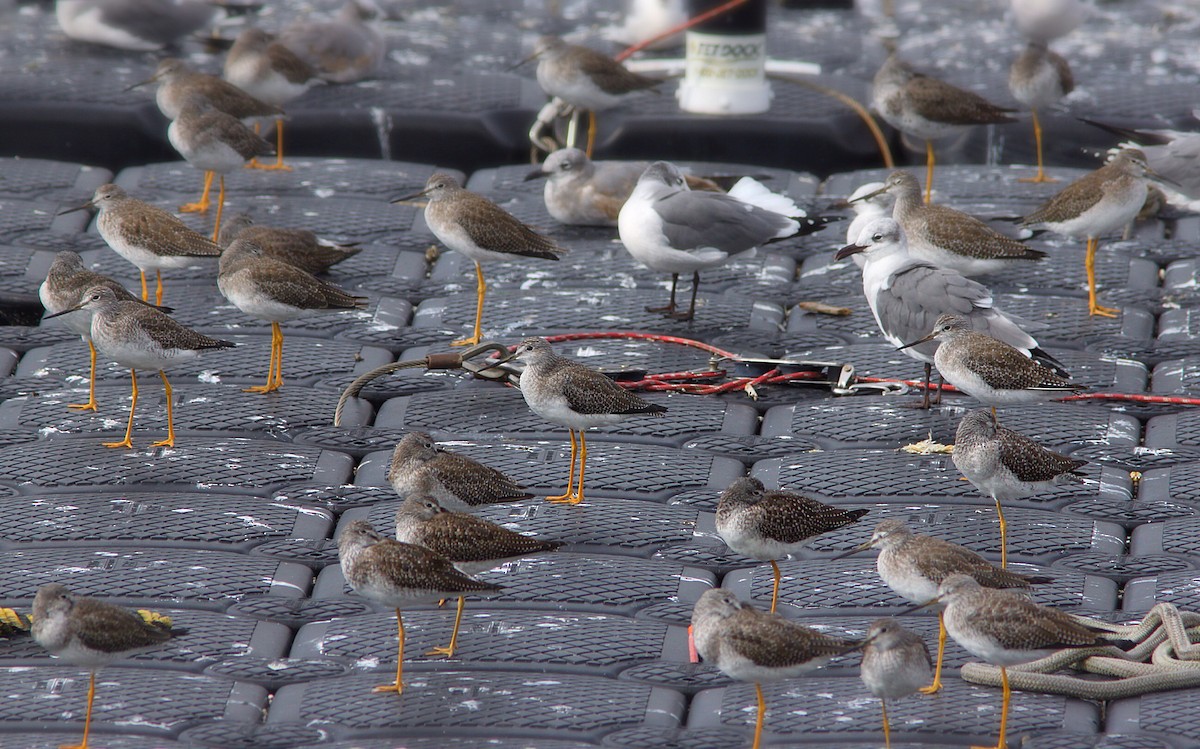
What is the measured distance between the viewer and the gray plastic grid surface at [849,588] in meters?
5.27

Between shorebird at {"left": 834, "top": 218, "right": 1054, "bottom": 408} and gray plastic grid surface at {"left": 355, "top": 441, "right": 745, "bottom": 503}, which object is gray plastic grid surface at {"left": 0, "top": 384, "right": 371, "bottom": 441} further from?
shorebird at {"left": 834, "top": 218, "right": 1054, "bottom": 408}

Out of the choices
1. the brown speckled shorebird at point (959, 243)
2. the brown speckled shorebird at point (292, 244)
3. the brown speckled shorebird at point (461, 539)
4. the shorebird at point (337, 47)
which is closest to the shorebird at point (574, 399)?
the brown speckled shorebird at point (461, 539)

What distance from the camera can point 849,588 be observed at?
5375 mm

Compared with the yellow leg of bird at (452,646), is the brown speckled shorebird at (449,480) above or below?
above

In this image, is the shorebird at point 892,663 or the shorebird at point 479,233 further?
the shorebird at point 479,233

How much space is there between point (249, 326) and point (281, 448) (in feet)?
4.85

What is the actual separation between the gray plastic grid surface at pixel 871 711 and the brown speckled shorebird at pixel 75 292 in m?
3.18

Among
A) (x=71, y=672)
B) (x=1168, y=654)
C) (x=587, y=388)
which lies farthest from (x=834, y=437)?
(x=71, y=672)

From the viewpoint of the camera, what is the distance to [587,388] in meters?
6.06

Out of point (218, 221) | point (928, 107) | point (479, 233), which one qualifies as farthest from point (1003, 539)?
→ point (218, 221)

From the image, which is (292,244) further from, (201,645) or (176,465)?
(201,645)

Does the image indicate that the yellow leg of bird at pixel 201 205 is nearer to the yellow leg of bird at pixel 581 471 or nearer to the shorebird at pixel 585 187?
the shorebird at pixel 585 187

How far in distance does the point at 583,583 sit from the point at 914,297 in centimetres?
224

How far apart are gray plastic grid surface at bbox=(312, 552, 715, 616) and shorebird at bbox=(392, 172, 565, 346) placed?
2.22m
